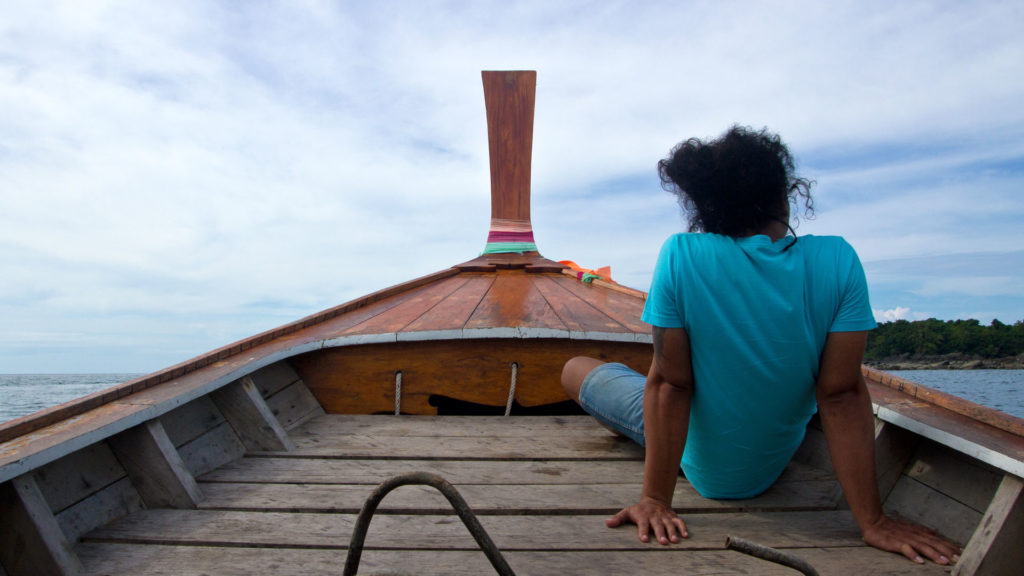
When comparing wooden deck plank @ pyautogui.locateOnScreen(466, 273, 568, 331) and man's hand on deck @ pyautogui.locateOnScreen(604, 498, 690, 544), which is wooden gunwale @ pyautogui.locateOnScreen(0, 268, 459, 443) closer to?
wooden deck plank @ pyautogui.locateOnScreen(466, 273, 568, 331)

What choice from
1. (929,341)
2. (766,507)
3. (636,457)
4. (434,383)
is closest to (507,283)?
(434,383)

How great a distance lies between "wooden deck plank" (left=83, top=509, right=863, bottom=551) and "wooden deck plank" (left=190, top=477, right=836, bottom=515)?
0.03 meters

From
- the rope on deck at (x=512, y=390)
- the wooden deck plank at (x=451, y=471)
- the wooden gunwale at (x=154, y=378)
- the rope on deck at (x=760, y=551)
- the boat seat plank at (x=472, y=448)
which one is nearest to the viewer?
the rope on deck at (x=760, y=551)

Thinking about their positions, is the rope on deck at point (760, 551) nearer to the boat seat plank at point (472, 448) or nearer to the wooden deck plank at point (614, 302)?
the boat seat plank at point (472, 448)

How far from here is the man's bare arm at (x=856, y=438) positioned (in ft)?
3.98

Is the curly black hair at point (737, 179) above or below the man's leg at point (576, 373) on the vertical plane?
above

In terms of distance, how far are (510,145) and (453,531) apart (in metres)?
3.76

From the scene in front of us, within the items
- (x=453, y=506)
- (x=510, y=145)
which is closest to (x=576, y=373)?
(x=453, y=506)

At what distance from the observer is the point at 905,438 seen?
4.89 feet

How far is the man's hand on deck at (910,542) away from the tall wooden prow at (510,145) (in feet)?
11.3

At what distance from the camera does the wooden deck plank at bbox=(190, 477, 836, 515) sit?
1.43 metres

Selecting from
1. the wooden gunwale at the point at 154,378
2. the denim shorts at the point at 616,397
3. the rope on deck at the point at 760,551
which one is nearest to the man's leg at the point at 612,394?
the denim shorts at the point at 616,397

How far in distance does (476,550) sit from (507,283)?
2.52m

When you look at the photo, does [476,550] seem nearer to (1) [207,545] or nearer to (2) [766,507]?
(1) [207,545]
